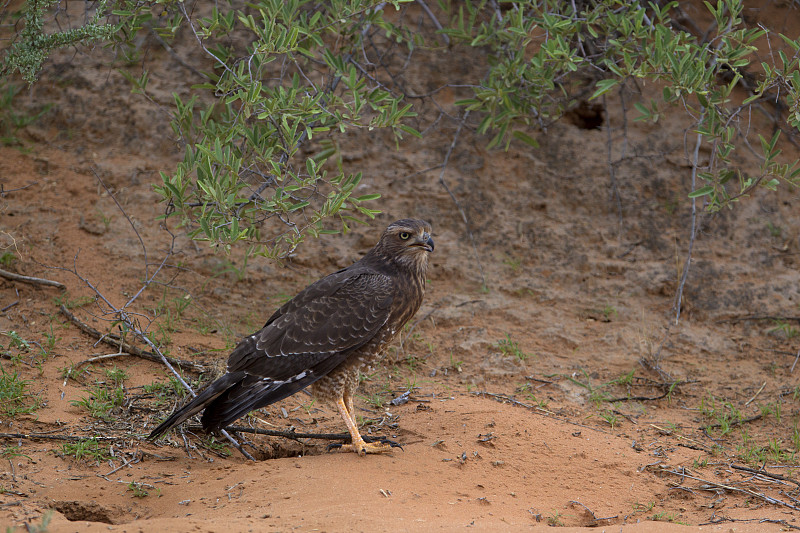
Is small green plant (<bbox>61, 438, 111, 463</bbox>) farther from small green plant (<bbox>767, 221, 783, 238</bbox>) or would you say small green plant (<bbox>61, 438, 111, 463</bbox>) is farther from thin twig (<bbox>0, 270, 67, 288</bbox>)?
small green plant (<bbox>767, 221, 783, 238</bbox>)

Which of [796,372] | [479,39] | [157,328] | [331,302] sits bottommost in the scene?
[796,372]

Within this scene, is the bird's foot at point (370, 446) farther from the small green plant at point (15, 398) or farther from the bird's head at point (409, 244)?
the small green plant at point (15, 398)

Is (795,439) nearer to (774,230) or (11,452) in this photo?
(774,230)

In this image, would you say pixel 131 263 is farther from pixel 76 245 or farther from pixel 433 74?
pixel 433 74

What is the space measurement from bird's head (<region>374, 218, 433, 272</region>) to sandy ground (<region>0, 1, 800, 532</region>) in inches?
43.2

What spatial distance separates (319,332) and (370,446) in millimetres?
789


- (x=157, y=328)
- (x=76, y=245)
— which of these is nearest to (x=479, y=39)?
(x=157, y=328)

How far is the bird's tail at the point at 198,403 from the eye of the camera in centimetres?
452

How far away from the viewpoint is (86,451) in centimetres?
457

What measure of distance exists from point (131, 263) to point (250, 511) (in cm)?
369

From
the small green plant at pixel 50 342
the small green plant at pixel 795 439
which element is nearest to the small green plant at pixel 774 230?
the small green plant at pixel 795 439

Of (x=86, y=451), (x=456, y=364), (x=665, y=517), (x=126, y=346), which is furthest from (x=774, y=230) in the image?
(x=86, y=451)

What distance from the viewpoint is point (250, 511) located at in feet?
12.8

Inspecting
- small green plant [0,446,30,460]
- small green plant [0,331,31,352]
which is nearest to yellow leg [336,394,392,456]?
small green plant [0,446,30,460]
